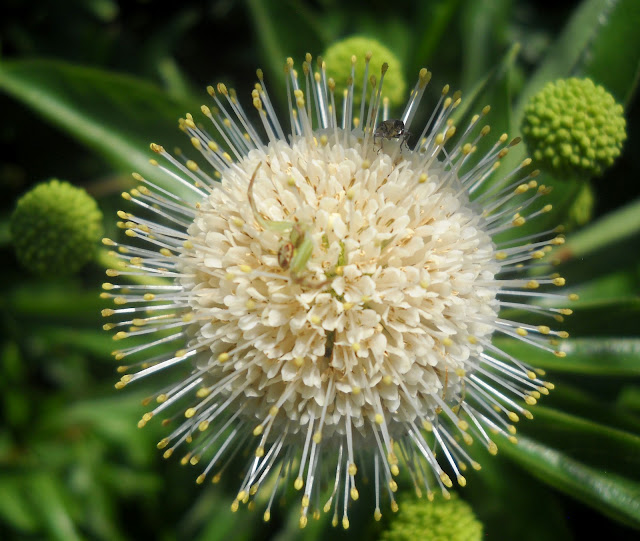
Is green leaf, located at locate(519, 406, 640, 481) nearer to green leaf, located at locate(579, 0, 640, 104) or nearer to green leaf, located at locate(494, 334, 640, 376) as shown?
green leaf, located at locate(494, 334, 640, 376)

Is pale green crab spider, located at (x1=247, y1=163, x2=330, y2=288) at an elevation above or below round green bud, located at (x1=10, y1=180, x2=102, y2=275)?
below

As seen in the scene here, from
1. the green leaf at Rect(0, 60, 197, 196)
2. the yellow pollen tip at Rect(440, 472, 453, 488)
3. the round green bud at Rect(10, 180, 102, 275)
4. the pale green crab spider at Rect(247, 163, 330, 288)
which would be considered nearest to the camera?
the pale green crab spider at Rect(247, 163, 330, 288)

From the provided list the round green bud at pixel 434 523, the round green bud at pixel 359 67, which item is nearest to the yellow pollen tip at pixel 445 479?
the round green bud at pixel 434 523

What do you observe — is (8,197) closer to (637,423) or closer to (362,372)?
(362,372)

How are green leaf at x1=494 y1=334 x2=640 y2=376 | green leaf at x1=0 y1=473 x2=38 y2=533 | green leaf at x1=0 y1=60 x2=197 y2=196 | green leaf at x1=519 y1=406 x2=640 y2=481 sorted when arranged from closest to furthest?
green leaf at x1=519 y1=406 x2=640 y2=481, green leaf at x1=494 y1=334 x2=640 y2=376, green leaf at x1=0 y1=60 x2=197 y2=196, green leaf at x1=0 y1=473 x2=38 y2=533

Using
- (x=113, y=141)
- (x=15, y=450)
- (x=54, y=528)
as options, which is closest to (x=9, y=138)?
(x=113, y=141)

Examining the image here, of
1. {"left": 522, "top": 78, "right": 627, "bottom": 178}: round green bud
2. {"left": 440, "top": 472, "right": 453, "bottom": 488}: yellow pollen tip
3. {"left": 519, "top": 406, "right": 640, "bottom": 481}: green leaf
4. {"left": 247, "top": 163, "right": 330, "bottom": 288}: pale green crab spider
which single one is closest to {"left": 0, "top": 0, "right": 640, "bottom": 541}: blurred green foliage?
{"left": 519, "top": 406, "right": 640, "bottom": 481}: green leaf

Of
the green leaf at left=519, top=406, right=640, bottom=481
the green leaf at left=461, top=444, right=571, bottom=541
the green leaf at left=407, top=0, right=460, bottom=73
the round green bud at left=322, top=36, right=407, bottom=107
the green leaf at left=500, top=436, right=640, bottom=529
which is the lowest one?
the green leaf at left=461, top=444, right=571, bottom=541

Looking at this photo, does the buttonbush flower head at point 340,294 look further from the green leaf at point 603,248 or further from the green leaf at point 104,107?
the green leaf at point 603,248
